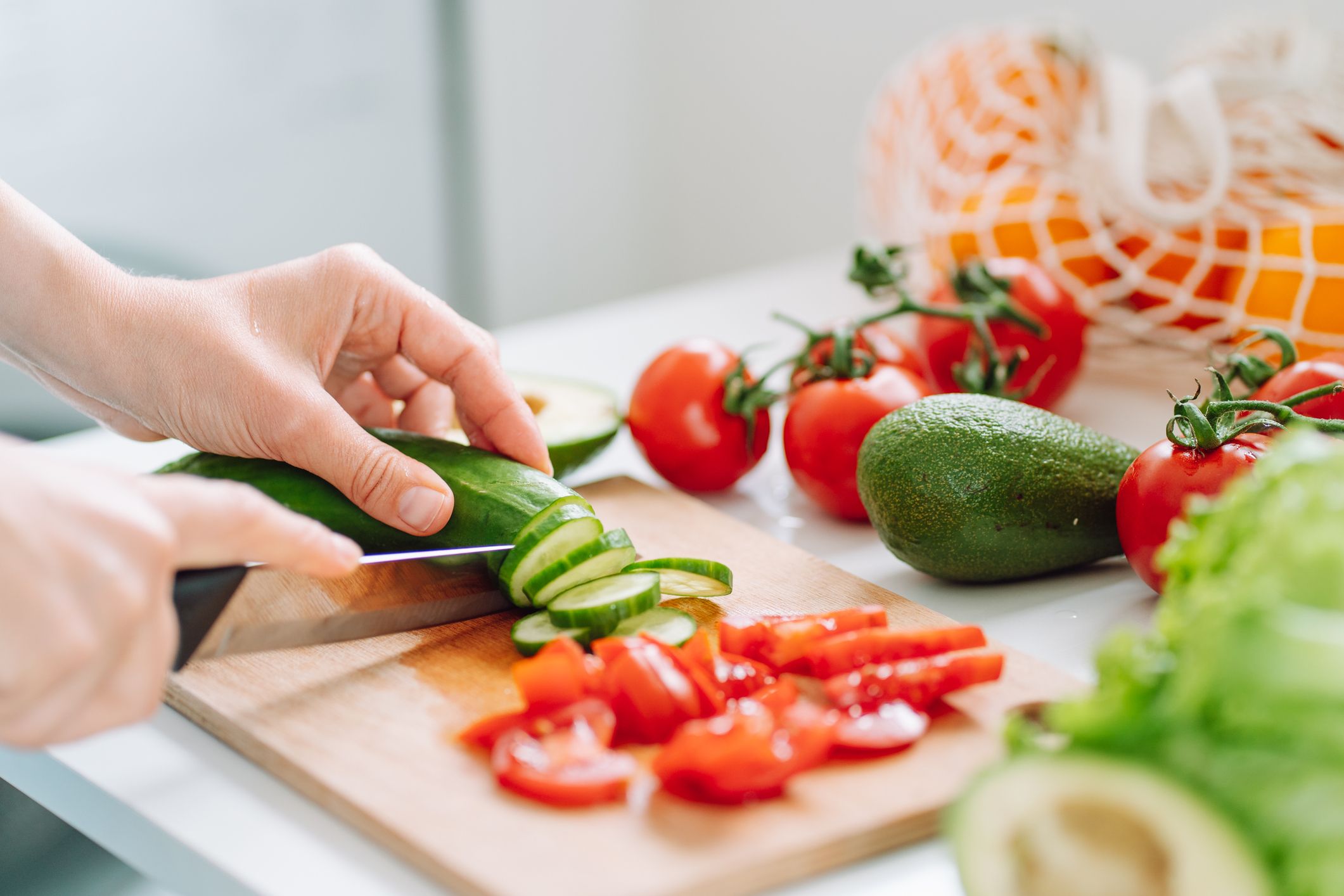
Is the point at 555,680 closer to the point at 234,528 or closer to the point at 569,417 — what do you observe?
the point at 234,528

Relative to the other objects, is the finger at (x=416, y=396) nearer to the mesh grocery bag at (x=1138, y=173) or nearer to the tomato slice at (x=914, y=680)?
the tomato slice at (x=914, y=680)


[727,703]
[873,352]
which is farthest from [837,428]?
[727,703]

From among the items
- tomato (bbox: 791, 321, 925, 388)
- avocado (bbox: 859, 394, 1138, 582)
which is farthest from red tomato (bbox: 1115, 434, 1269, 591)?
tomato (bbox: 791, 321, 925, 388)

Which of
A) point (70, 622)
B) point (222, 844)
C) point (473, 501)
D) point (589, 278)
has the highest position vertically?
point (70, 622)

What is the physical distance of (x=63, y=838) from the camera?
1.15m

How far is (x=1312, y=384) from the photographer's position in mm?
1278

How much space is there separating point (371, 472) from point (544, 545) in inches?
7.5

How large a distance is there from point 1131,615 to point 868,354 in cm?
46

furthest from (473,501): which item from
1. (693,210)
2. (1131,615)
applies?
(693,210)

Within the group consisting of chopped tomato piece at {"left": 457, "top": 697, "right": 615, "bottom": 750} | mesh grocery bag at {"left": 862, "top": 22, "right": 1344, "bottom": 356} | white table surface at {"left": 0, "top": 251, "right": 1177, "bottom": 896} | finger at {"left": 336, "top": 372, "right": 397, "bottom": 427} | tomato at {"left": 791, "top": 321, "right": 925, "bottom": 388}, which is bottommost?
white table surface at {"left": 0, "top": 251, "right": 1177, "bottom": 896}

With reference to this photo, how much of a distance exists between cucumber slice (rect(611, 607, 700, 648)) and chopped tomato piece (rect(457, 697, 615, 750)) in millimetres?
121

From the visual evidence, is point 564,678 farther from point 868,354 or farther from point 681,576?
point 868,354

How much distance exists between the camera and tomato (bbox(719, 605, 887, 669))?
3.48 feet

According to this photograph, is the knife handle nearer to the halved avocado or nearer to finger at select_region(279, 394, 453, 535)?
finger at select_region(279, 394, 453, 535)
